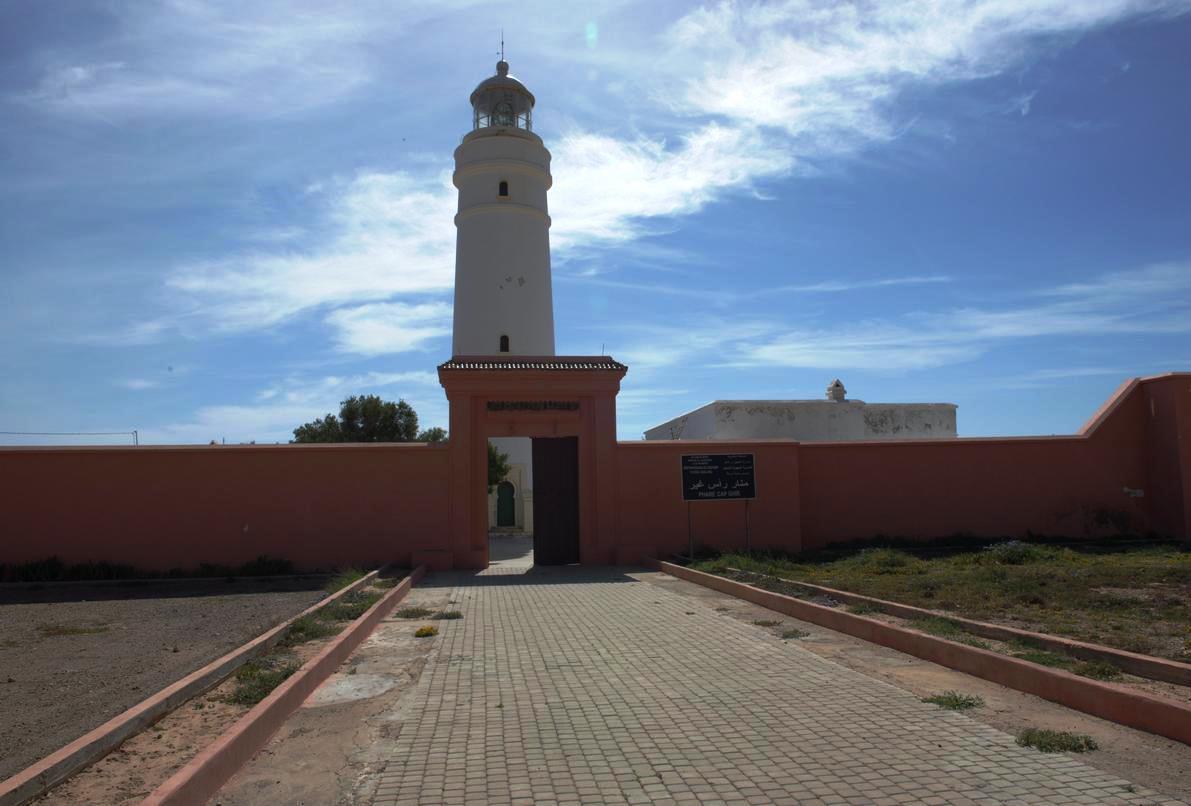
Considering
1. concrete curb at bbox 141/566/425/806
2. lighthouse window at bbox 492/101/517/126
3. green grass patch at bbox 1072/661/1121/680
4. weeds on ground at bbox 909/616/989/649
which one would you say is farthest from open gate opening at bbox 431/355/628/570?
lighthouse window at bbox 492/101/517/126

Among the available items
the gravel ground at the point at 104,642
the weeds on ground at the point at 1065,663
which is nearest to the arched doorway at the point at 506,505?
the gravel ground at the point at 104,642

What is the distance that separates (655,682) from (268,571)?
38.6 ft

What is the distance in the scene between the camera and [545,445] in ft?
64.4

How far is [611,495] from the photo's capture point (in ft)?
61.1

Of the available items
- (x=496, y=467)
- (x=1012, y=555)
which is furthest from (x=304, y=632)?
(x=496, y=467)

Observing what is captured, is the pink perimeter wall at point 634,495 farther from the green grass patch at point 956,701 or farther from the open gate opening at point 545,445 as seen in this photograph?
the green grass patch at point 956,701

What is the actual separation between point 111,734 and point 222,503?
12.8 meters

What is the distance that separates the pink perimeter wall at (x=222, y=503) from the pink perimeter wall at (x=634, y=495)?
3 cm

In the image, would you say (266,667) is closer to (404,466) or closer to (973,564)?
(404,466)

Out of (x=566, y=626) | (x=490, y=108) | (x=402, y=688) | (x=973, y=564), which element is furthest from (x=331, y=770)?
(x=490, y=108)

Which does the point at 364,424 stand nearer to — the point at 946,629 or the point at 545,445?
the point at 545,445

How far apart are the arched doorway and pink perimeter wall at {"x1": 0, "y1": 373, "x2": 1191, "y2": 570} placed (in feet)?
56.4

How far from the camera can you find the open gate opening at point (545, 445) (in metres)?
18.2

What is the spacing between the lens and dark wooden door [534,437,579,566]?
63.4 feet
